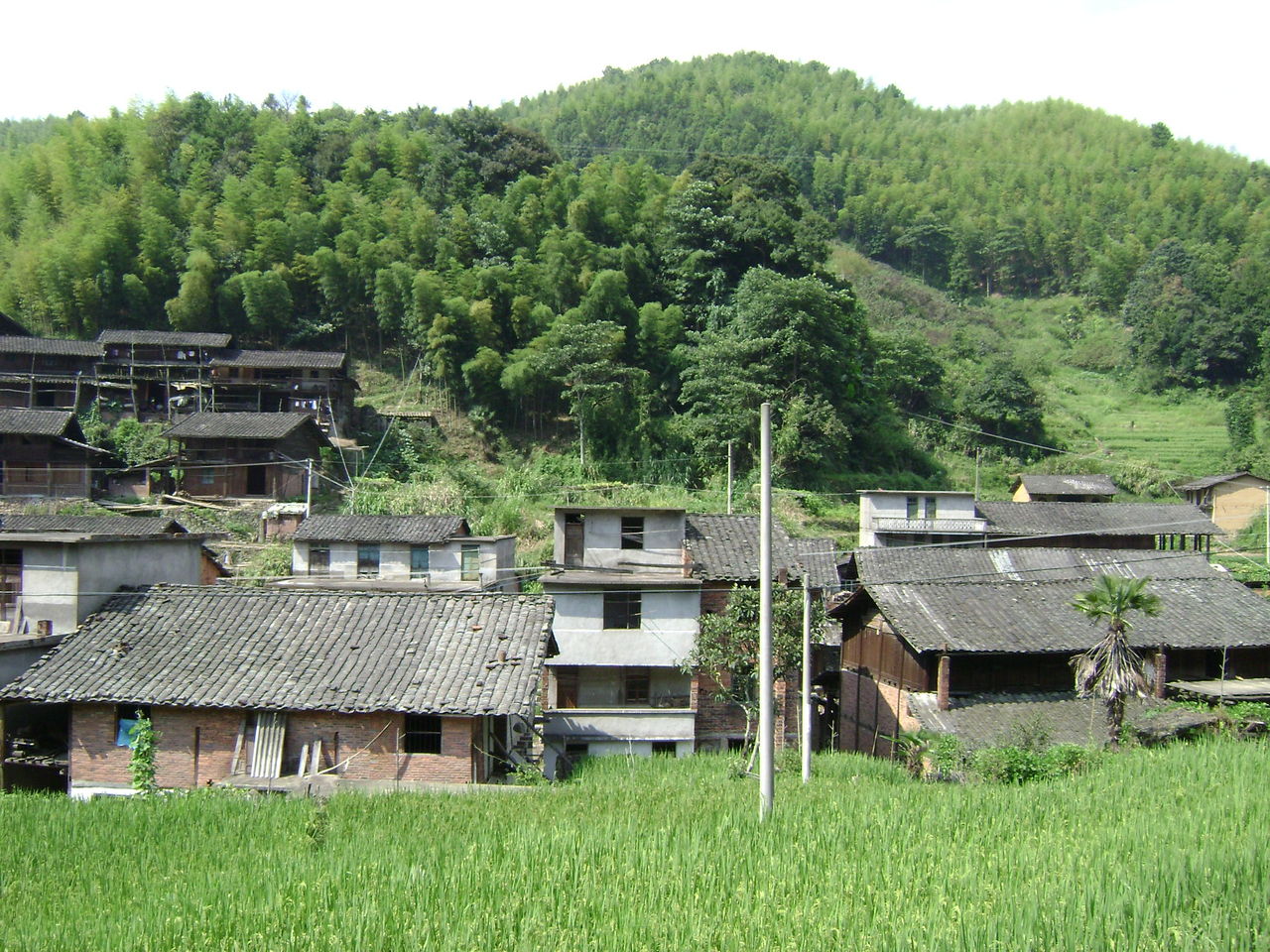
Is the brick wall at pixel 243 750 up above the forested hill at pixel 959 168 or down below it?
below

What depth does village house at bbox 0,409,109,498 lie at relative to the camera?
31.5 m

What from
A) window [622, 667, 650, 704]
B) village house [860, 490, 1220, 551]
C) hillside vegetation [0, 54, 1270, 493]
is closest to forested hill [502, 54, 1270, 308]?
hillside vegetation [0, 54, 1270, 493]

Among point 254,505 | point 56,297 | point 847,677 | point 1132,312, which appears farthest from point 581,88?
point 847,677

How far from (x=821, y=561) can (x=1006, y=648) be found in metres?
6.95

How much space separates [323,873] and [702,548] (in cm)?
1244

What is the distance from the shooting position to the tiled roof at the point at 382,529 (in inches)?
975

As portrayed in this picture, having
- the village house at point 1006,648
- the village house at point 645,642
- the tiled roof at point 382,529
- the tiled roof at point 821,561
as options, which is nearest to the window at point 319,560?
the tiled roof at point 382,529

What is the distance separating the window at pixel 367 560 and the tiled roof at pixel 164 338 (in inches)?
665

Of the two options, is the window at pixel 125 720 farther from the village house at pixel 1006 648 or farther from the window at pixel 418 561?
the village house at pixel 1006 648

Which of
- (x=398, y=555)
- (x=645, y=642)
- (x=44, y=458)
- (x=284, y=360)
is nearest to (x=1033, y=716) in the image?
(x=645, y=642)

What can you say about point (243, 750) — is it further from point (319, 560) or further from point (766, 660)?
point (319, 560)

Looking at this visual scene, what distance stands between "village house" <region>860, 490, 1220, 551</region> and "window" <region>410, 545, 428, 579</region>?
1395cm

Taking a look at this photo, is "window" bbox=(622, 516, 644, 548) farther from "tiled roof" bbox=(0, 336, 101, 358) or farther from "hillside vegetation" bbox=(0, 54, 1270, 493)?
"tiled roof" bbox=(0, 336, 101, 358)

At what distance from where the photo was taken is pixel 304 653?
14266mm
